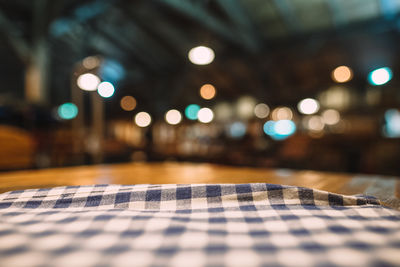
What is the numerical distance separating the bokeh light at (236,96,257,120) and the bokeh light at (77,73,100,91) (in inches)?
495

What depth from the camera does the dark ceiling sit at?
621 cm

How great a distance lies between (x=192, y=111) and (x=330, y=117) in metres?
9.06

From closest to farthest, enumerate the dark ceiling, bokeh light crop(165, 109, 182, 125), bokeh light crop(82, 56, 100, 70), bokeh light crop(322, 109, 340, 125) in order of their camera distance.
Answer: bokeh light crop(82, 56, 100, 70) → the dark ceiling → bokeh light crop(322, 109, 340, 125) → bokeh light crop(165, 109, 182, 125)

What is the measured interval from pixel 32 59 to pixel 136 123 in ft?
39.4

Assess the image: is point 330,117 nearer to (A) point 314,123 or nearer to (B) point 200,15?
(A) point 314,123

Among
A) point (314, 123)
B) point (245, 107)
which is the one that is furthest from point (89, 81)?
point (314, 123)

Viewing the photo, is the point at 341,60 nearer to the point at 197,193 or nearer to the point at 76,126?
the point at 76,126

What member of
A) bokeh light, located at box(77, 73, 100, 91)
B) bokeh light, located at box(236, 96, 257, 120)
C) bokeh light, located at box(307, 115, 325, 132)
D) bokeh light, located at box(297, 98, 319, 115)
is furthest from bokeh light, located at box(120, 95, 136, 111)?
bokeh light, located at box(307, 115, 325, 132)

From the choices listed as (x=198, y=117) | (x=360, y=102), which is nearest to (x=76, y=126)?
(x=198, y=117)

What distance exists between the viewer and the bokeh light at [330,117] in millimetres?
13236

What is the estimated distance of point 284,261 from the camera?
25 cm

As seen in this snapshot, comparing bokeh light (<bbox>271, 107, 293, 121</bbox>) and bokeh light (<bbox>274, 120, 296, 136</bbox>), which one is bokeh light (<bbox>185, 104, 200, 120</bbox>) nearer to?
bokeh light (<bbox>271, 107, 293, 121</bbox>)

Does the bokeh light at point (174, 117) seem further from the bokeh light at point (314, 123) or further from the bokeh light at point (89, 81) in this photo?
the bokeh light at point (89, 81)

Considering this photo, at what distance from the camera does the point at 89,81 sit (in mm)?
3975
